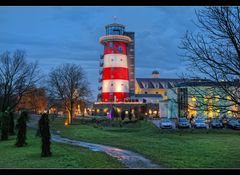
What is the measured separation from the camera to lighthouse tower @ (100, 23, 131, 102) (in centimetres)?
8919

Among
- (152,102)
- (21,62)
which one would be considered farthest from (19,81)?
(152,102)

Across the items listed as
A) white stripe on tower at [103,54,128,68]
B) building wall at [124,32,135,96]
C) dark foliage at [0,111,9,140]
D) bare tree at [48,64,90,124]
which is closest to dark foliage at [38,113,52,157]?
dark foliage at [0,111,9,140]

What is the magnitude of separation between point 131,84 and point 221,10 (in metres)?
92.3

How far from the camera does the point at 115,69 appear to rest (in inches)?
3509

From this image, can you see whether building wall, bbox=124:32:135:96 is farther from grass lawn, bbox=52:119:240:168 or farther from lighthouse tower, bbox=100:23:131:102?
grass lawn, bbox=52:119:240:168

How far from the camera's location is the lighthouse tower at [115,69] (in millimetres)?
89188

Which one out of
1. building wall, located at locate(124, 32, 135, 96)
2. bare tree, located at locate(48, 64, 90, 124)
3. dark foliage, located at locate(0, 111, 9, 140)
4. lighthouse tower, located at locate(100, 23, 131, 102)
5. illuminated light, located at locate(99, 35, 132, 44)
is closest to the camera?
dark foliage, located at locate(0, 111, 9, 140)

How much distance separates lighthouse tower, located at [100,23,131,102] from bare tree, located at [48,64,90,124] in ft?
47.1

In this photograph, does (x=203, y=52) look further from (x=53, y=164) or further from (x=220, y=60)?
(x=53, y=164)

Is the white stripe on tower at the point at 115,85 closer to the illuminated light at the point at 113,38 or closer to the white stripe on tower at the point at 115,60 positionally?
the white stripe on tower at the point at 115,60

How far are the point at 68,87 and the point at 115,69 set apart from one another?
2077cm

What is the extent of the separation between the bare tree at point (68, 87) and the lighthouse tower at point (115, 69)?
47.1ft

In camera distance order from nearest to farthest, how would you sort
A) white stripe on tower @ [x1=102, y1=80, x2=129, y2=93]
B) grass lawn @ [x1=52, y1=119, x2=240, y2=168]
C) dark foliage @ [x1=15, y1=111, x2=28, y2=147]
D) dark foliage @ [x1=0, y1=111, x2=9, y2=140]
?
grass lawn @ [x1=52, y1=119, x2=240, y2=168], dark foliage @ [x1=15, y1=111, x2=28, y2=147], dark foliage @ [x1=0, y1=111, x2=9, y2=140], white stripe on tower @ [x1=102, y1=80, x2=129, y2=93]

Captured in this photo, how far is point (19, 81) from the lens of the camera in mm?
49875
